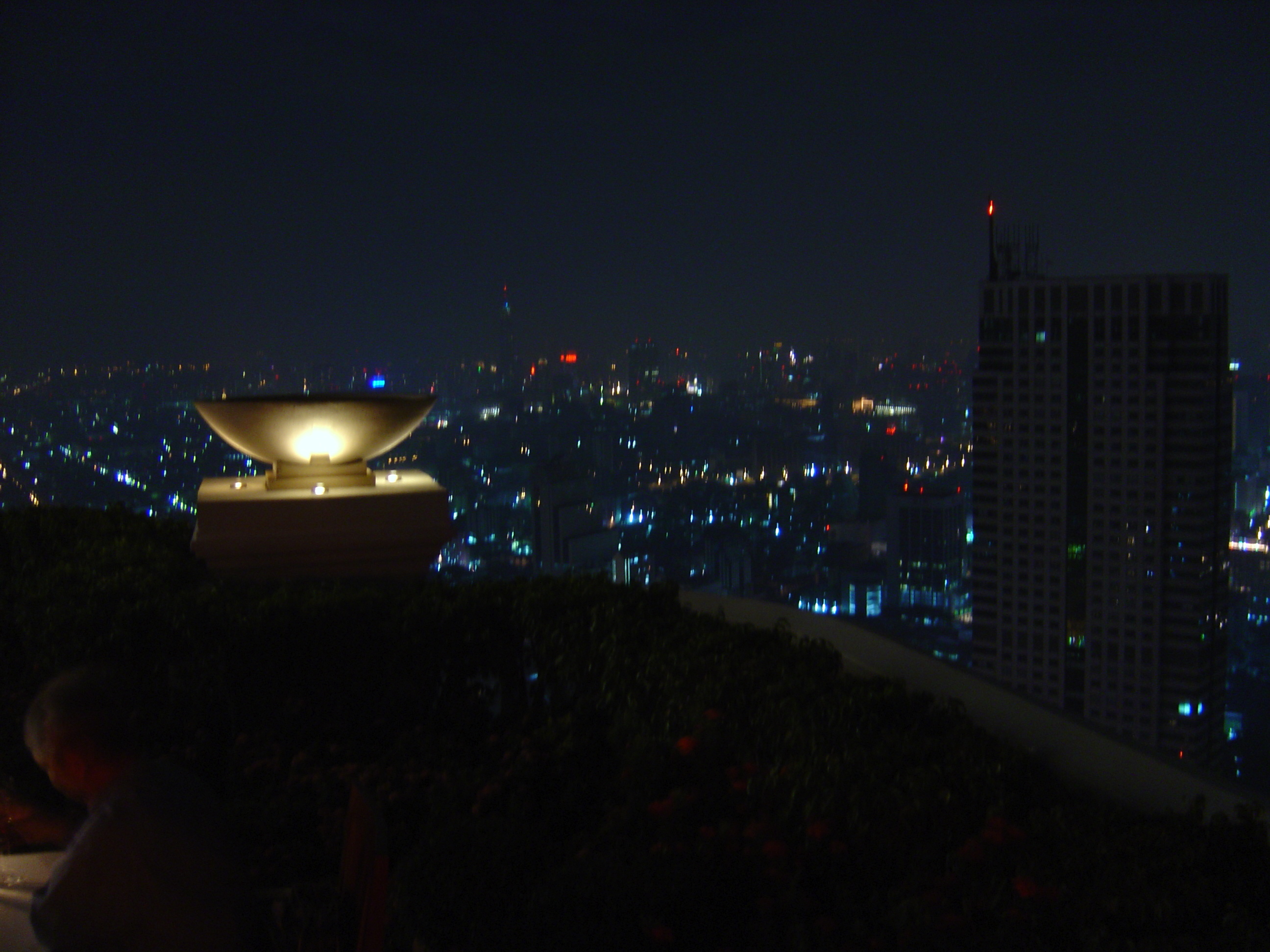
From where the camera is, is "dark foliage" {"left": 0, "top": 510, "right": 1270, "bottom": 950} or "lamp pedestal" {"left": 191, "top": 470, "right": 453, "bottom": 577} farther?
"lamp pedestal" {"left": 191, "top": 470, "right": 453, "bottom": 577}

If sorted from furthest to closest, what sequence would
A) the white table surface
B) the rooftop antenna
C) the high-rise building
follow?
the rooftop antenna → the high-rise building → the white table surface

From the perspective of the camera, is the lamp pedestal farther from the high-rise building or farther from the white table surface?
the high-rise building

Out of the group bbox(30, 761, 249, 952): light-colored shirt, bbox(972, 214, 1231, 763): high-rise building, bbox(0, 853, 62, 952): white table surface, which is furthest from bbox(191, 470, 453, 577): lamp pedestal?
bbox(972, 214, 1231, 763): high-rise building

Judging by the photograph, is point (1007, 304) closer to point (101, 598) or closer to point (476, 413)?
point (476, 413)

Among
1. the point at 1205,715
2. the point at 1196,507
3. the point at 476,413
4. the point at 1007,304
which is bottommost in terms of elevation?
the point at 1205,715

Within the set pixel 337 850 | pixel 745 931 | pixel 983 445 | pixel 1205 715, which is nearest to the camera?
pixel 745 931

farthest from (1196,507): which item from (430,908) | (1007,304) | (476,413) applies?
(430,908)

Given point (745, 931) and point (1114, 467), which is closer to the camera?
point (745, 931)
